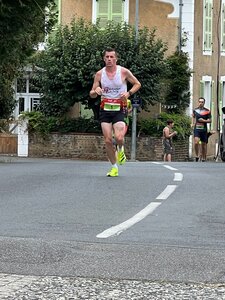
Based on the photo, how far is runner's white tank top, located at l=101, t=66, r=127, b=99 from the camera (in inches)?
A: 535

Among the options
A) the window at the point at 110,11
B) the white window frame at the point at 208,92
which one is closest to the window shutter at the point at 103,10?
the window at the point at 110,11

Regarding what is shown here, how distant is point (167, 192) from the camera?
11750 mm

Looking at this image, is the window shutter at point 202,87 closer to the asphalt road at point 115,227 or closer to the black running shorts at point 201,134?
the black running shorts at point 201,134

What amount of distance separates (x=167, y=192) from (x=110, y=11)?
28.3 m

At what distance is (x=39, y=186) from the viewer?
41.3ft

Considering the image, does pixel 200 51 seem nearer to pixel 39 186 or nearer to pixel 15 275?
pixel 39 186

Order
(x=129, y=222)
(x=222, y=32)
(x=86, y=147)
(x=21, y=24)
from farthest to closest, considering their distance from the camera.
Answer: (x=222, y=32), (x=86, y=147), (x=21, y=24), (x=129, y=222)

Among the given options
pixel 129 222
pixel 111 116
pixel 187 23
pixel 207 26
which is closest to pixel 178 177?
pixel 111 116

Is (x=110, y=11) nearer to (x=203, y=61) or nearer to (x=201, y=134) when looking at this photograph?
(x=203, y=61)

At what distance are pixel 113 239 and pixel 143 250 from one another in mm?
527

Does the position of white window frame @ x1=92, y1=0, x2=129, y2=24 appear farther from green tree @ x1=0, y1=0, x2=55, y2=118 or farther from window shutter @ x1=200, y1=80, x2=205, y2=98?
green tree @ x1=0, y1=0, x2=55, y2=118

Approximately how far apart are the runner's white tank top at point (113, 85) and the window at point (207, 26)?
2624 centimetres

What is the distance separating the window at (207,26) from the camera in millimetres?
39438

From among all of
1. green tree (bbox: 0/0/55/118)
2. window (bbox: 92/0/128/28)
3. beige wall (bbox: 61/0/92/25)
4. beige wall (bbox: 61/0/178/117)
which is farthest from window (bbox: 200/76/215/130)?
green tree (bbox: 0/0/55/118)
